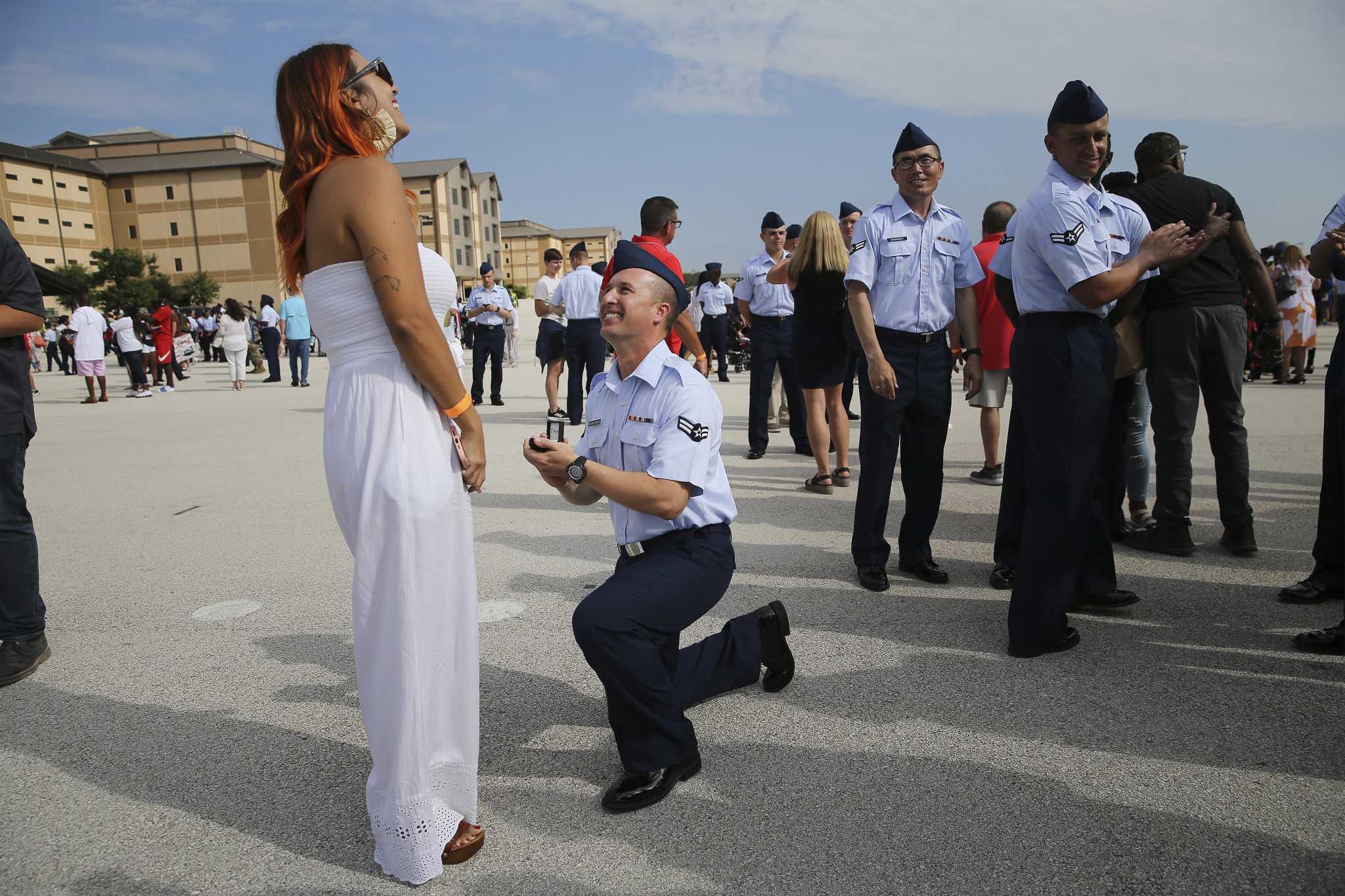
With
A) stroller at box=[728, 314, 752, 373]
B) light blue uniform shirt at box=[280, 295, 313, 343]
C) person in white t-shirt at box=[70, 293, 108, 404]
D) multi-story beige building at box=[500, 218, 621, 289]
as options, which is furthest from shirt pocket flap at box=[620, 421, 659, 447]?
multi-story beige building at box=[500, 218, 621, 289]

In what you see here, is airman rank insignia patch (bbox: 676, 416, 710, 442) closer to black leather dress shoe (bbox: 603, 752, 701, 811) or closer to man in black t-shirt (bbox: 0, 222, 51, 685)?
black leather dress shoe (bbox: 603, 752, 701, 811)

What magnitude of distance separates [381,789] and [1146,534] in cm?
448

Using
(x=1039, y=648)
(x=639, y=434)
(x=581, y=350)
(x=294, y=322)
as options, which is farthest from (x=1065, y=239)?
(x=294, y=322)

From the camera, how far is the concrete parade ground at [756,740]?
7.32ft

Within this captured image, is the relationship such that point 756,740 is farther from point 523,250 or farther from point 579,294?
point 523,250

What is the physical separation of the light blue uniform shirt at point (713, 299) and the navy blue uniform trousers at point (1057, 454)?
1197 cm

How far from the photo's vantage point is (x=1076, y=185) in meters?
3.36

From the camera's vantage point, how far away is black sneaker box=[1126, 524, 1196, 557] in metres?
4.78

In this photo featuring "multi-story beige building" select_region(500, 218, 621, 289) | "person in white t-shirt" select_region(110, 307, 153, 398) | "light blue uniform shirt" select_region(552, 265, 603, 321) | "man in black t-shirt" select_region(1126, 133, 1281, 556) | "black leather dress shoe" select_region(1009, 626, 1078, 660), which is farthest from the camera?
"multi-story beige building" select_region(500, 218, 621, 289)

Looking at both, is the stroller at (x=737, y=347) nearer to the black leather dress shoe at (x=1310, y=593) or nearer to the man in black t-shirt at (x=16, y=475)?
the black leather dress shoe at (x=1310, y=593)

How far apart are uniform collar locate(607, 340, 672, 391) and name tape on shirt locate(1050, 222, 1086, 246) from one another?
1647mm

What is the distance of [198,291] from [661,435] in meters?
67.3

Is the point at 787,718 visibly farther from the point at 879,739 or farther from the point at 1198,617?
the point at 1198,617

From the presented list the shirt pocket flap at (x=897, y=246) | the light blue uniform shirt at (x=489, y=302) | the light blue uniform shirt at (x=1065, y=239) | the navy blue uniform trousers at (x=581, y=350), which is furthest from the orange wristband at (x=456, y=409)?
the light blue uniform shirt at (x=489, y=302)
